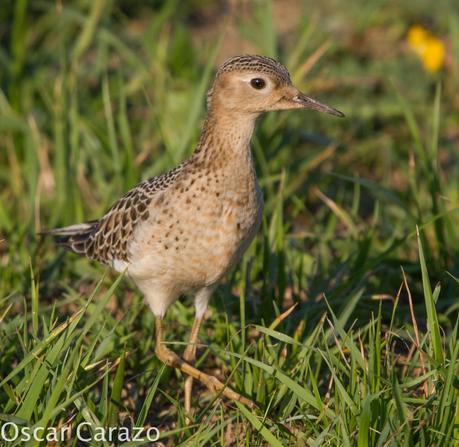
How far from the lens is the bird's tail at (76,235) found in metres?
5.41

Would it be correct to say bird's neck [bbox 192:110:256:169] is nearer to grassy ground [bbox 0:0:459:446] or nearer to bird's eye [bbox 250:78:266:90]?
bird's eye [bbox 250:78:266:90]

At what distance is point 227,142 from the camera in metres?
4.67

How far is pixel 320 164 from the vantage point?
7164 mm

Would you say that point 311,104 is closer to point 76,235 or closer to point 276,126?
point 76,235

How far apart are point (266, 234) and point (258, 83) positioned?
993 millimetres

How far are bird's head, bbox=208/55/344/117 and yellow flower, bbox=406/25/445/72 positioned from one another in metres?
3.53

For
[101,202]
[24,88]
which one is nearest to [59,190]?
[101,202]

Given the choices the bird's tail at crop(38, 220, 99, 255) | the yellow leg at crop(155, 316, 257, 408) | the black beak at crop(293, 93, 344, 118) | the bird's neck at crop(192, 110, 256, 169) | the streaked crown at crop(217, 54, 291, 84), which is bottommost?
the yellow leg at crop(155, 316, 257, 408)

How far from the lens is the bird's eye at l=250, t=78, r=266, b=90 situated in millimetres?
4664

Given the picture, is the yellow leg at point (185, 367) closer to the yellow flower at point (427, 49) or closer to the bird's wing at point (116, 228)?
the bird's wing at point (116, 228)

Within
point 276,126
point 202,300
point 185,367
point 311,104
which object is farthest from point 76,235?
point 276,126

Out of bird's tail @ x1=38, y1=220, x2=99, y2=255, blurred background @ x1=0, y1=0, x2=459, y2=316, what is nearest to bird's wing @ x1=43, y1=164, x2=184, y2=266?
bird's tail @ x1=38, y1=220, x2=99, y2=255

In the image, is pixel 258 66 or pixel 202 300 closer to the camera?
pixel 258 66

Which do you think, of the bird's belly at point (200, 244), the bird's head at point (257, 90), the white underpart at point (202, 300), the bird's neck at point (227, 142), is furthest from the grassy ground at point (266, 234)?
the bird's head at point (257, 90)
